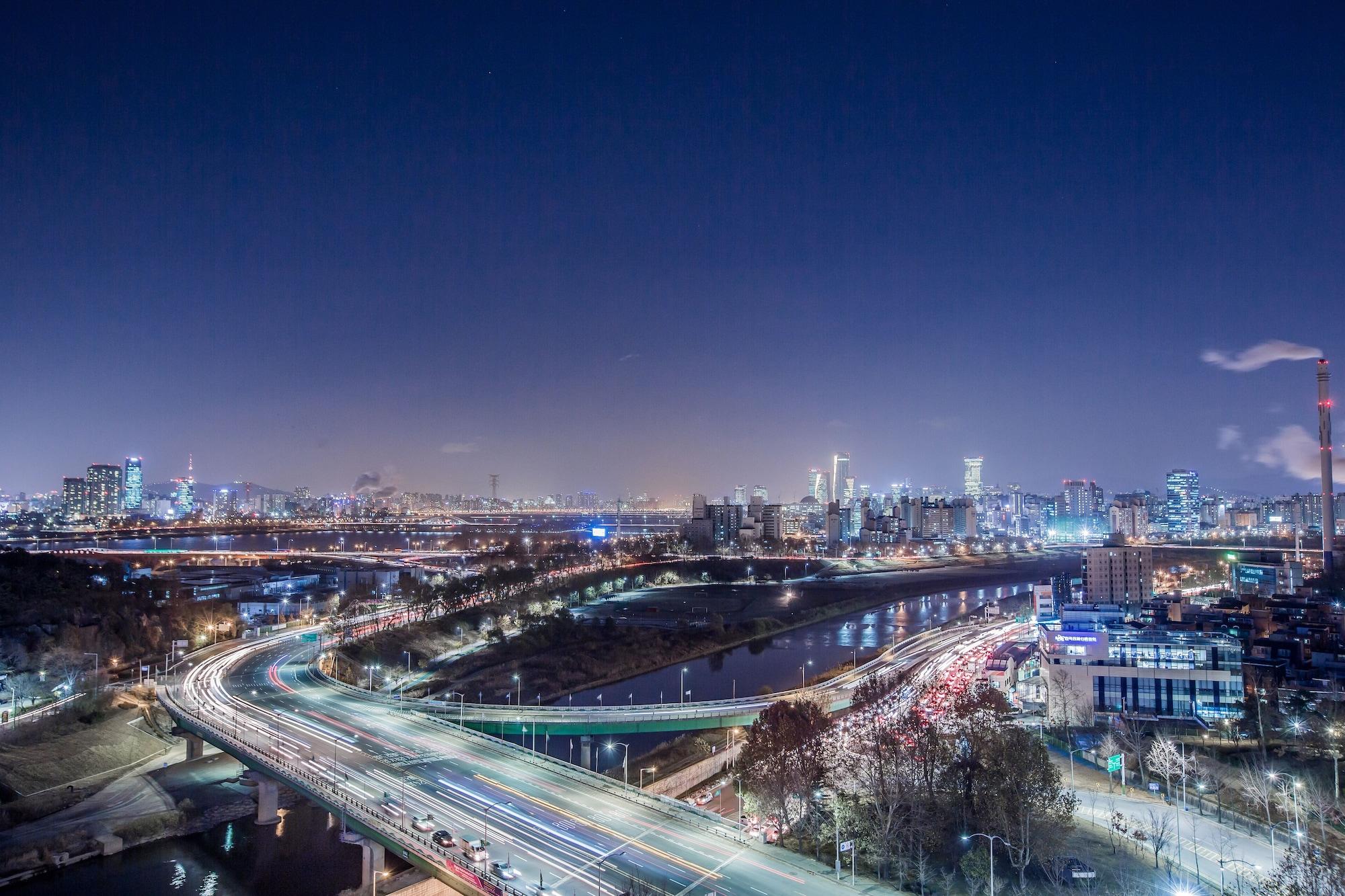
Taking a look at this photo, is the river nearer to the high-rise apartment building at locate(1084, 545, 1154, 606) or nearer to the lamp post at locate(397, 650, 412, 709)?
the lamp post at locate(397, 650, 412, 709)

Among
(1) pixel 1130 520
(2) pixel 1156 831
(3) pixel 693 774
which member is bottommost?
(3) pixel 693 774

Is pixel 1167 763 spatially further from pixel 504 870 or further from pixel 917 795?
pixel 504 870

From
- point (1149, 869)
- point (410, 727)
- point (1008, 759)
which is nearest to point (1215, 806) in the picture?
point (1149, 869)

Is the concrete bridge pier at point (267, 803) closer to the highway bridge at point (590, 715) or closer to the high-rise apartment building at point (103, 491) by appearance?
the highway bridge at point (590, 715)

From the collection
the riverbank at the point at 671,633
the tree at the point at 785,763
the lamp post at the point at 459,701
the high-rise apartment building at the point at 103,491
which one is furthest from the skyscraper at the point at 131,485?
the tree at the point at 785,763

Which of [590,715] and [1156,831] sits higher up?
[590,715]

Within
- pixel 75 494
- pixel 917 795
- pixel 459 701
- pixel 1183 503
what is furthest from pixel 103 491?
pixel 1183 503

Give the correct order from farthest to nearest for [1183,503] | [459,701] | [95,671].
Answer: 1. [1183,503]
2. [459,701]
3. [95,671]
